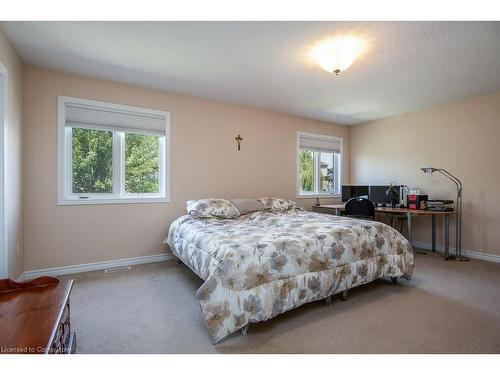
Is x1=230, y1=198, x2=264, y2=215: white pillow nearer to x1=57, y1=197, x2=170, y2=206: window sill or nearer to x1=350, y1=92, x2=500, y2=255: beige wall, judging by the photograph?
x1=57, y1=197, x2=170, y2=206: window sill

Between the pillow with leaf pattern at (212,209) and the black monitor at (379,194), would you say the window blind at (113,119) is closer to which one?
the pillow with leaf pattern at (212,209)

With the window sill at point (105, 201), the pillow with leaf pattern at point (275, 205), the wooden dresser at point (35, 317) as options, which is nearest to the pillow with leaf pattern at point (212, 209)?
the window sill at point (105, 201)

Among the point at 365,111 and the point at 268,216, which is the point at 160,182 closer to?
the point at 268,216

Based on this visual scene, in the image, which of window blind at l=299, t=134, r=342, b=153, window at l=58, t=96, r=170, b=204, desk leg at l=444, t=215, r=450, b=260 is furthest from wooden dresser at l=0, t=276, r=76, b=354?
desk leg at l=444, t=215, r=450, b=260

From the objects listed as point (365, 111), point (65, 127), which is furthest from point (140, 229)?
point (365, 111)

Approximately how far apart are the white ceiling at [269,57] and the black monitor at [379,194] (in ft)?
5.00

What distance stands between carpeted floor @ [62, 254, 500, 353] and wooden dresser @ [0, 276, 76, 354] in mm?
417

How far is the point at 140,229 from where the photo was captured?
3.40 metres

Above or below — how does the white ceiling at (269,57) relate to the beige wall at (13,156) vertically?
above

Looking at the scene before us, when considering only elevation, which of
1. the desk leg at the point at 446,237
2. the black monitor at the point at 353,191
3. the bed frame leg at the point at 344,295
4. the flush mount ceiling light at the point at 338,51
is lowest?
the bed frame leg at the point at 344,295

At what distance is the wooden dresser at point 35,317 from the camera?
3.51 ft

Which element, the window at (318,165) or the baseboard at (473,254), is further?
the window at (318,165)

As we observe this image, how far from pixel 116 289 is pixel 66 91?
2.30 m
